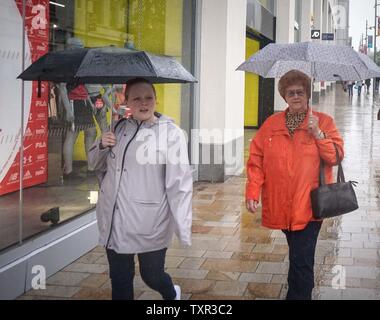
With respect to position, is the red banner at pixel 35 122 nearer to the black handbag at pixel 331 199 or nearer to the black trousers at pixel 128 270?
the black trousers at pixel 128 270

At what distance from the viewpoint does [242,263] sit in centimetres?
569

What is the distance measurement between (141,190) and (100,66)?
0.73m

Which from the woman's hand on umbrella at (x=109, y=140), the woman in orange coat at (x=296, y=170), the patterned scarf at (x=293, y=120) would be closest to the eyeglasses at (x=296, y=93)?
the woman in orange coat at (x=296, y=170)

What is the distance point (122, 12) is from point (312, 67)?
3542 millimetres

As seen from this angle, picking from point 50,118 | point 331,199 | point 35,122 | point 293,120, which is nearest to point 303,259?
point 331,199

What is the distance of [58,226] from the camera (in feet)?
18.5

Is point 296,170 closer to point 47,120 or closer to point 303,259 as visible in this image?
point 303,259

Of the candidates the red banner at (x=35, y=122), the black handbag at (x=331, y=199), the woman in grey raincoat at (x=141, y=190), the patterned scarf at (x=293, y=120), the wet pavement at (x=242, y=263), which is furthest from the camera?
the red banner at (x=35, y=122)

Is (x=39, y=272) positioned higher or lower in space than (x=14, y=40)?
lower

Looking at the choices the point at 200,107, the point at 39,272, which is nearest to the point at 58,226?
the point at 39,272

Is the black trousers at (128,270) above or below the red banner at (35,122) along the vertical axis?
below

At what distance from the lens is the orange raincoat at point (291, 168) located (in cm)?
396

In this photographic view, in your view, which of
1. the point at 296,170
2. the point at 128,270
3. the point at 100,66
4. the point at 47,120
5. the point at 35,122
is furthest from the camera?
the point at 47,120
